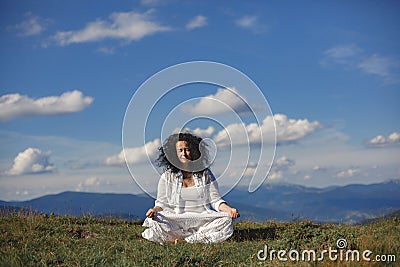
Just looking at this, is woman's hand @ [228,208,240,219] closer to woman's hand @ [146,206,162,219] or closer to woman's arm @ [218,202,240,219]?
woman's arm @ [218,202,240,219]

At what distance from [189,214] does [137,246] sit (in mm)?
1788

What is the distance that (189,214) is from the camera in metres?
11.8

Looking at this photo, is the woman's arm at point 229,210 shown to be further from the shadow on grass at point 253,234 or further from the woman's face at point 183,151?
the woman's face at point 183,151

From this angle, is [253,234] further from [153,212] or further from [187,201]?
[153,212]

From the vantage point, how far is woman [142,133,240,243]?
1149cm

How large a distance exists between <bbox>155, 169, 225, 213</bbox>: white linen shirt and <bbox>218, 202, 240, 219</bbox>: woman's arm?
93mm

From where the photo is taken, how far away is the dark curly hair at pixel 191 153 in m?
12.2

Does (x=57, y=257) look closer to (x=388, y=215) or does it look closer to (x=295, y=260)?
(x=295, y=260)

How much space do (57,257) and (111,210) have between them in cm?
683

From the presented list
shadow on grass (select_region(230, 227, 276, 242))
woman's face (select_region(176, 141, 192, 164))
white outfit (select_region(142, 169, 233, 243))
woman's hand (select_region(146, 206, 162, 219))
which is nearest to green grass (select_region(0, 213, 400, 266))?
shadow on grass (select_region(230, 227, 276, 242))

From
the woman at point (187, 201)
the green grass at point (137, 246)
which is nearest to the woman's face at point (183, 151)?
the woman at point (187, 201)

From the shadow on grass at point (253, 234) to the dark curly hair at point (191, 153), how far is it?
6.19ft

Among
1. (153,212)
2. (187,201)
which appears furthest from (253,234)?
(153,212)

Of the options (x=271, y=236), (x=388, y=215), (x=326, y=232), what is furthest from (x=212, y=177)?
(x=388, y=215)
